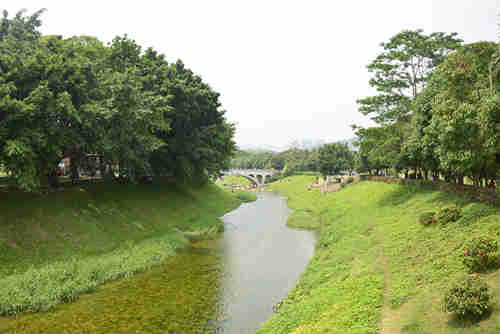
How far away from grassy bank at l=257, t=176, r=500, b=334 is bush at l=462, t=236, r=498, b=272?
1.67 feet

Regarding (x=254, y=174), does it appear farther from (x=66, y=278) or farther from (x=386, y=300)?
(x=386, y=300)

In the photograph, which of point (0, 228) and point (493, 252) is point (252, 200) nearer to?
point (0, 228)

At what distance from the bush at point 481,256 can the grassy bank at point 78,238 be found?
22.4 meters

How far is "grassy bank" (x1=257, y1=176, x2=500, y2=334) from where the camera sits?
12.3 meters

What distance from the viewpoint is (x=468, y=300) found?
10.6m

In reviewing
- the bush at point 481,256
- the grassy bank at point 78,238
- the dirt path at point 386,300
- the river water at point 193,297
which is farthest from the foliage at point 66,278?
the bush at point 481,256

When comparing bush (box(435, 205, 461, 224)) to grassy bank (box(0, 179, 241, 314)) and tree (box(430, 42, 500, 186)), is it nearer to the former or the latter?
tree (box(430, 42, 500, 186))

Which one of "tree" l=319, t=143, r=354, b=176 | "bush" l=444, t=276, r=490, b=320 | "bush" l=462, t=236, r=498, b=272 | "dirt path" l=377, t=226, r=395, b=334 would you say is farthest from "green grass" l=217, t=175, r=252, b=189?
"bush" l=444, t=276, r=490, b=320

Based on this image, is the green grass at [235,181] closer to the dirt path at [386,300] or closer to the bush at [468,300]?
the dirt path at [386,300]

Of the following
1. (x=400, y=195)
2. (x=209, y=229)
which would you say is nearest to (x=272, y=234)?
(x=209, y=229)

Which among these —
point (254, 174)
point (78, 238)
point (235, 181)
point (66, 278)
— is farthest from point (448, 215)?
point (235, 181)

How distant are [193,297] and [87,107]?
19527mm

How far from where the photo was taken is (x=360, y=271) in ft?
64.3

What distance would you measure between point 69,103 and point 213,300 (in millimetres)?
19793
